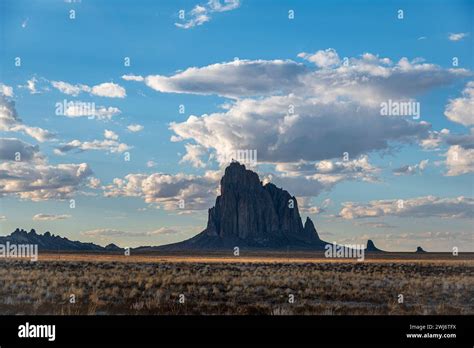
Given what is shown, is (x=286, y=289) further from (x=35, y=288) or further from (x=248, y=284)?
(x=35, y=288)

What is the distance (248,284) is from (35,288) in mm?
11341

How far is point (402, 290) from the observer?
3047 cm

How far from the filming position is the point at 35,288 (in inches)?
1102
